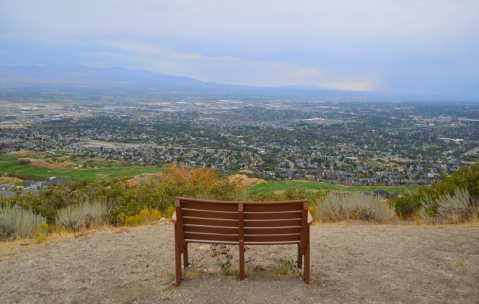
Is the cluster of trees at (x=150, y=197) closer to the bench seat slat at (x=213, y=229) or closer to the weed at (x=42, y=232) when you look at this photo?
the weed at (x=42, y=232)

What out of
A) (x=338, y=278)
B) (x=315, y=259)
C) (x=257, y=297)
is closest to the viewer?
(x=257, y=297)

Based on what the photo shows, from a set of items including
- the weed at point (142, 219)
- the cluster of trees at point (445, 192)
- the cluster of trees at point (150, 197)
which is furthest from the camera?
the cluster of trees at point (150, 197)

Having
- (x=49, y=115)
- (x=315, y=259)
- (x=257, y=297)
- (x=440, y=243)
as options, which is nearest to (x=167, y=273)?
(x=257, y=297)

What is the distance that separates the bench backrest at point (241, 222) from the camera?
3.97 metres

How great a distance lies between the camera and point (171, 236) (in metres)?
6.42

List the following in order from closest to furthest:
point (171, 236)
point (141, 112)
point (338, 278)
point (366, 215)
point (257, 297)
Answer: point (257, 297) < point (338, 278) < point (171, 236) < point (366, 215) < point (141, 112)

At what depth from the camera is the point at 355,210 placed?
27.4 feet

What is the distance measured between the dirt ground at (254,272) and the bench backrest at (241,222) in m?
0.53

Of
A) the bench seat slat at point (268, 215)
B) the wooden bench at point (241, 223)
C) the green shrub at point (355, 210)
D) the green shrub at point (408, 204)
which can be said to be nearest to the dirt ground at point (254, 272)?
the wooden bench at point (241, 223)

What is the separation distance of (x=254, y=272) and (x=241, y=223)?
2.84 feet

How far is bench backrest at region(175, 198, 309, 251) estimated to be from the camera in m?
3.97

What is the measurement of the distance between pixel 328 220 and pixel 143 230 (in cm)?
404

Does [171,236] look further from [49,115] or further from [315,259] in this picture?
[49,115]

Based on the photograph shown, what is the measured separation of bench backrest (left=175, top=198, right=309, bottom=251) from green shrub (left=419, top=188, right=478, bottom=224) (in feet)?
15.7
